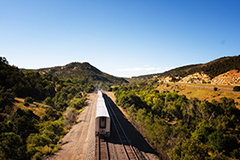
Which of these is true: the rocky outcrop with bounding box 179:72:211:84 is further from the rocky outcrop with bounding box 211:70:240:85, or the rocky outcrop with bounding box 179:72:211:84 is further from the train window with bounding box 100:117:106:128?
the train window with bounding box 100:117:106:128

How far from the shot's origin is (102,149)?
14.2 m

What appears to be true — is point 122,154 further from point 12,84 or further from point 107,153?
point 12,84

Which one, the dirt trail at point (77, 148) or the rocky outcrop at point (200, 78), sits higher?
the rocky outcrop at point (200, 78)

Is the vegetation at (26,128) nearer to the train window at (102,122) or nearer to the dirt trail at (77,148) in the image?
the dirt trail at (77,148)

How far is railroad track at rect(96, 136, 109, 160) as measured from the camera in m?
12.7

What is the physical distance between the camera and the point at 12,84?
47156mm

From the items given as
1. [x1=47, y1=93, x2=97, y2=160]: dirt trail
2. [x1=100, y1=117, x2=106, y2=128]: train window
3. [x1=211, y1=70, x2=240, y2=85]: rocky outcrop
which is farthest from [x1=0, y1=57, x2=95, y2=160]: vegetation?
[x1=211, y1=70, x2=240, y2=85]: rocky outcrop

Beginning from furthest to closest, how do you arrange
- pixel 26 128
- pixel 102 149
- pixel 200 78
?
pixel 200 78 → pixel 26 128 → pixel 102 149

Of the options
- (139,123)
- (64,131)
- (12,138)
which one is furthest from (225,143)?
(12,138)

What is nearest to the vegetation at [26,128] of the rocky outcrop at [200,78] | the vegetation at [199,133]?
the vegetation at [199,133]

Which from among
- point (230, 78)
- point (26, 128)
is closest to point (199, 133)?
point (26, 128)

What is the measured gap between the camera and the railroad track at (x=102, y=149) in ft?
41.8

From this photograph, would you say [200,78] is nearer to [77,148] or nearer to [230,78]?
[230,78]

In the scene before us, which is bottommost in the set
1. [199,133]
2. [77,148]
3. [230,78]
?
[199,133]
